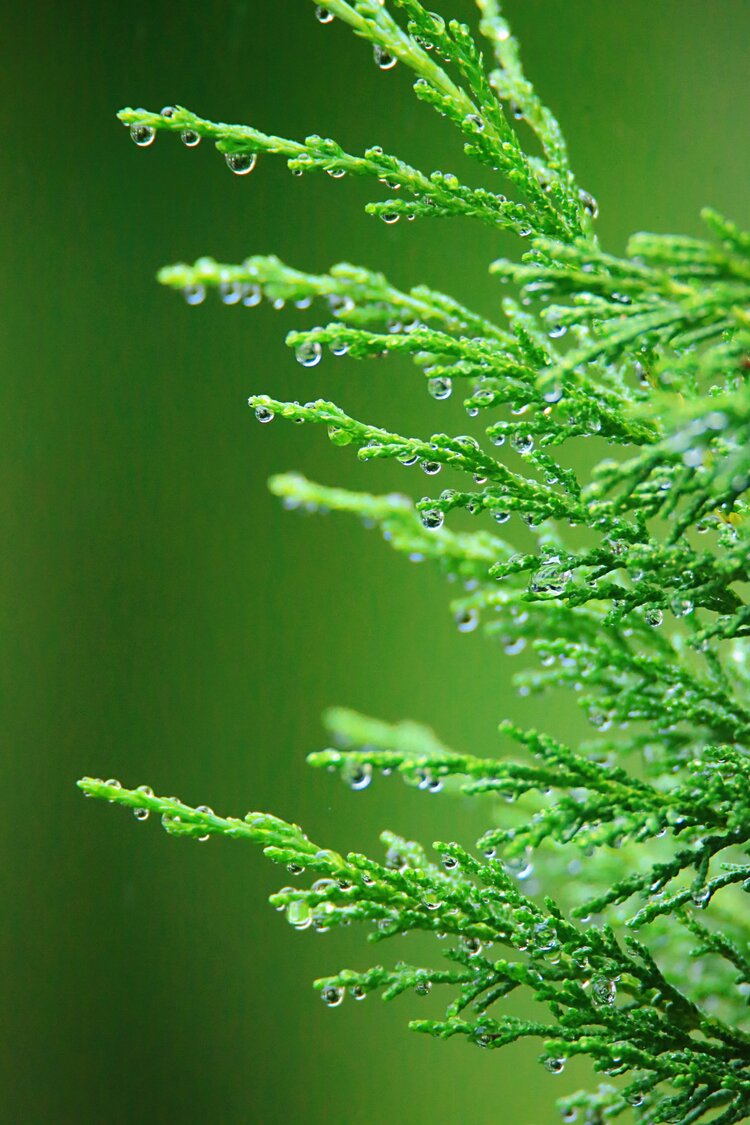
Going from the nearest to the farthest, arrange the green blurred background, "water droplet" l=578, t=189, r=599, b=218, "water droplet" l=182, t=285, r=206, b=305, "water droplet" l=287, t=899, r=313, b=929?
"water droplet" l=182, t=285, r=206, b=305
"water droplet" l=287, t=899, r=313, b=929
"water droplet" l=578, t=189, r=599, b=218
the green blurred background

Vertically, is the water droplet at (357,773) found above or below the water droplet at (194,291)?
below

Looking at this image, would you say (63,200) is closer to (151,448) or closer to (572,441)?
(151,448)

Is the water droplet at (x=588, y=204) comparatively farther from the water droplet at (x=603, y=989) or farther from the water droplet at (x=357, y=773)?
the water droplet at (x=603, y=989)

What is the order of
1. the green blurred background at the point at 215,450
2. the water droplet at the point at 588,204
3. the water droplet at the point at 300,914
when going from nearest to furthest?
the water droplet at the point at 300,914 < the water droplet at the point at 588,204 < the green blurred background at the point at 215,450

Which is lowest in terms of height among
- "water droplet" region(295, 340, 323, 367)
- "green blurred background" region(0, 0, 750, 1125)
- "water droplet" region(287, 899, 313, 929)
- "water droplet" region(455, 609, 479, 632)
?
"water droplet" region(287, 899, 313, 929)

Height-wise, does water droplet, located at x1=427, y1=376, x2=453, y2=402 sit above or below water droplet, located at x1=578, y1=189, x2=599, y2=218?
below

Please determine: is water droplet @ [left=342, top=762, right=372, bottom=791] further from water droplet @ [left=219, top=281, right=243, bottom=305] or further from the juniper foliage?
water droplet @ [left=219, top=281, right=243, bottom=305]

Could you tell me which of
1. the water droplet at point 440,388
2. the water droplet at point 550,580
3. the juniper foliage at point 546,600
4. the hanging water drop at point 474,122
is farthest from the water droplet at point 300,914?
the hanging water drop at point 474,122

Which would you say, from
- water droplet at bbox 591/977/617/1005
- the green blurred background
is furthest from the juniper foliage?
the green blurred background
